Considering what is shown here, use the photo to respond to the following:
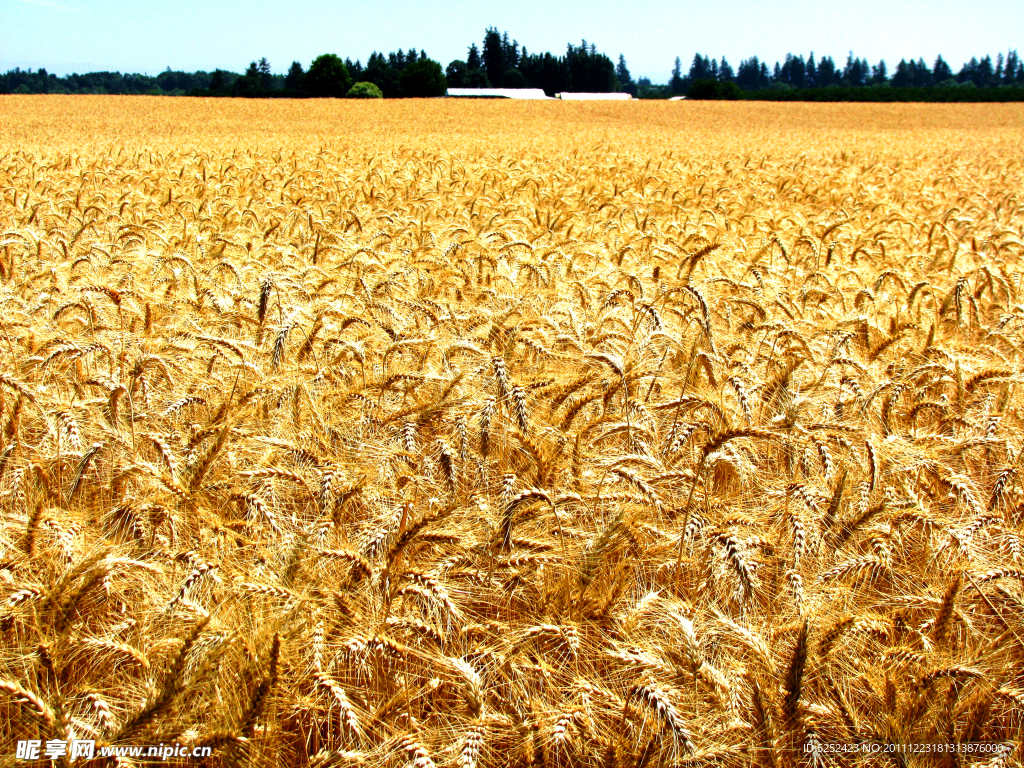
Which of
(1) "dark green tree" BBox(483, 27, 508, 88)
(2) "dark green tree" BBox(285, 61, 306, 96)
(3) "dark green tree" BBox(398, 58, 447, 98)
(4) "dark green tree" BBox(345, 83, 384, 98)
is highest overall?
(1) "dark green tree" BBox(483, 27, 508, 88)

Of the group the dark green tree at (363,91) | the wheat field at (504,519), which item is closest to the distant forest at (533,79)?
the dark green tree at (363,91)

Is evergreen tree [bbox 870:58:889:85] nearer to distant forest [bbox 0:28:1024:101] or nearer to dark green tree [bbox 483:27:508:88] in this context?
distant forest [bbox 0:28:1024:101]

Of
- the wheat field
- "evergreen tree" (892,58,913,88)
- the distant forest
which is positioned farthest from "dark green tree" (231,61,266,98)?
"evergreen tree" (892,58,913,88)

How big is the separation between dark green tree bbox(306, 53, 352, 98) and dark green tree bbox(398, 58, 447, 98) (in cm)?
604

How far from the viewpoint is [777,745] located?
55.5 inches

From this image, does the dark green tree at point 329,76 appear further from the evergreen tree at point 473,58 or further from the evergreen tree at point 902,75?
the evergreen tree at point 902,75

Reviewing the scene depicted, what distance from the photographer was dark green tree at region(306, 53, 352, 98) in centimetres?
6838

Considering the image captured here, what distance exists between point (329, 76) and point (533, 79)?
48.5 metres

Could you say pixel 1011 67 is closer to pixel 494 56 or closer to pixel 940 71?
pixel 940 71

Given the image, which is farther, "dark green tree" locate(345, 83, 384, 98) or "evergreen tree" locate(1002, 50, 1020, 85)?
"evergreen tree" locate(1002, 50, 1020, 85)

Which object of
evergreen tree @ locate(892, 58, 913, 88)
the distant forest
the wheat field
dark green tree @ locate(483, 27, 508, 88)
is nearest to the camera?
the wheat field

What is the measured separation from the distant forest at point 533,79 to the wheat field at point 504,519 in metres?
62.8

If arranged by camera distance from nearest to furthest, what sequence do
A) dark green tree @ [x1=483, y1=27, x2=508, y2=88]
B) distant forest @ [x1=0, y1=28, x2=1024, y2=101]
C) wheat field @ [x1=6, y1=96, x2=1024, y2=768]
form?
1. wheat field @ [x1=6, y1=96, x2=1024, y2=768]
2. distant forest @ [x1=0, y1=28, x2=1024, y2=101]
3. dark green tree @ [x1=483, y1=27, x2=508, y2=88]

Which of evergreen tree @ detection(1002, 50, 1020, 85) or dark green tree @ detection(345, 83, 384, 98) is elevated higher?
evergreen tree @ detection(1002, 50, 1020, 85)
